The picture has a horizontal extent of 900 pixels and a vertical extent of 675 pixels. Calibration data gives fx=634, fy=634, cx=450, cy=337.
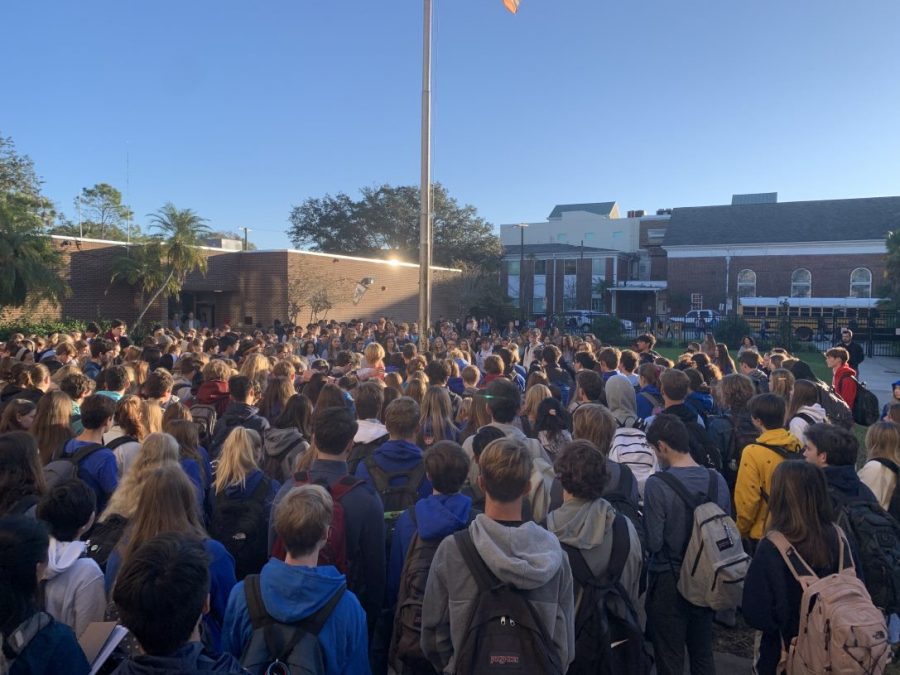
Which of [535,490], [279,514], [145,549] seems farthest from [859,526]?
[145,549]

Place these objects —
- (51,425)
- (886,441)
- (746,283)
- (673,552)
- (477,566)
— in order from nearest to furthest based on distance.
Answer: (477,566), (673,552), (886,441), (51,425), (746,283)

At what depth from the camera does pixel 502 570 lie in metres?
2.49

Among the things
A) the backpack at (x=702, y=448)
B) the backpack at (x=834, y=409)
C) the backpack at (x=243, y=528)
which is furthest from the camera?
the backpack at (x=834, y=409)

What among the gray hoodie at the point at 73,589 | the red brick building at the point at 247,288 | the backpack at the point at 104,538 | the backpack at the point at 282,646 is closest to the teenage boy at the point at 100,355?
the backpack at the point at 104,538

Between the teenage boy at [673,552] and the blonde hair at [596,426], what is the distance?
0.40 meters

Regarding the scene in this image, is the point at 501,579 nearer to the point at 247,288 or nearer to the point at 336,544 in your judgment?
the point at 336,544

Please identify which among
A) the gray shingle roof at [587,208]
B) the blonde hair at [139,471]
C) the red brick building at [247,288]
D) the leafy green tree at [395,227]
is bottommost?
the blonde hair at [139,471]

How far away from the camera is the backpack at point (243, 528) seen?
3.76 metres

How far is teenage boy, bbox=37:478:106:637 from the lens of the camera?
2627 millimetres

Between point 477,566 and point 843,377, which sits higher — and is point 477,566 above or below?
below

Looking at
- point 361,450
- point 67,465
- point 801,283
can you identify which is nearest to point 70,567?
point 67,465

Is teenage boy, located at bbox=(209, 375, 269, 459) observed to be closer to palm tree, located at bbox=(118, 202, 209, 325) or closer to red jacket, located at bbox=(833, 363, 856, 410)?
red jacket, located at bbox=(833, 363, 856, 410)

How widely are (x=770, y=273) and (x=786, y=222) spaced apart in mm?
5005

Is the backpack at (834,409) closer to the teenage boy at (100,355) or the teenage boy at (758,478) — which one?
the teenage boy at (758,478)
